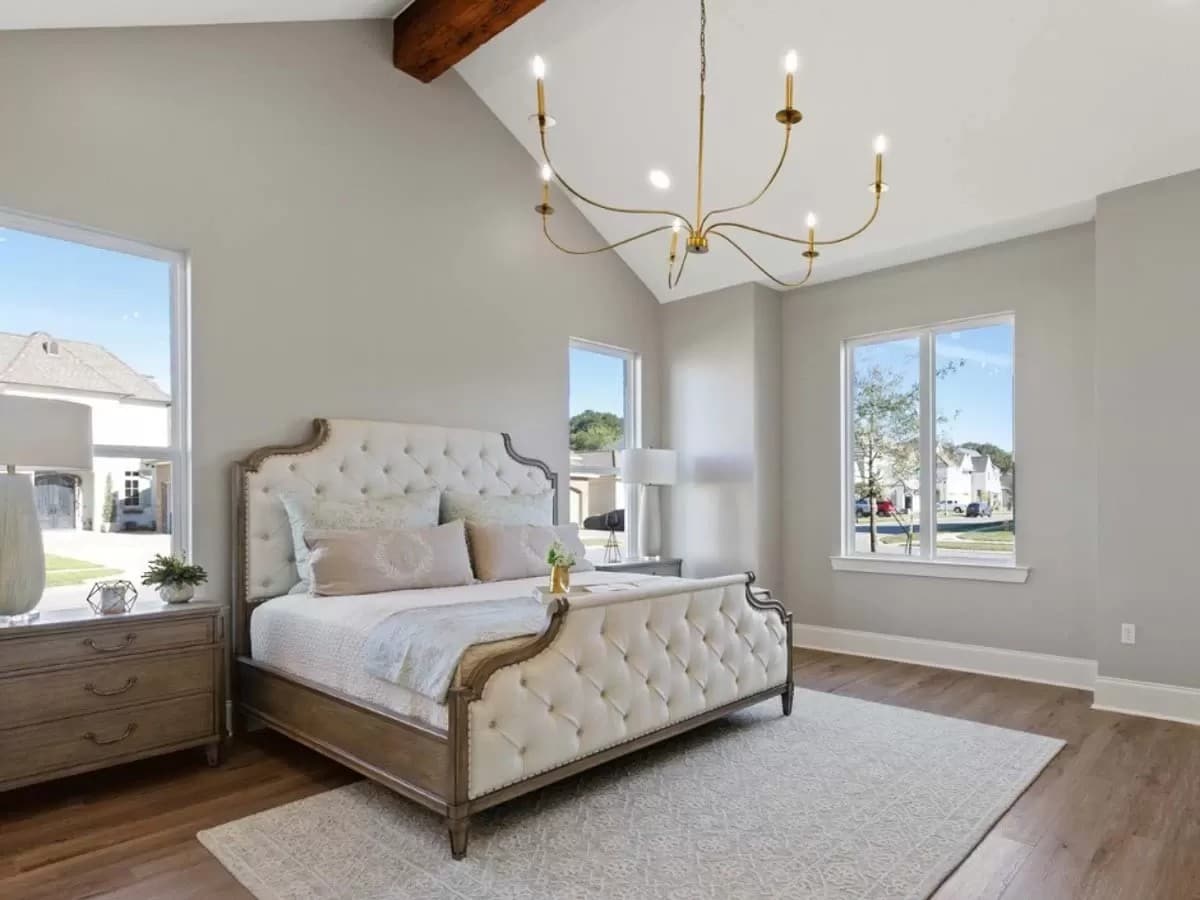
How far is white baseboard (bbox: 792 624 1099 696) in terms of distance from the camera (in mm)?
4465

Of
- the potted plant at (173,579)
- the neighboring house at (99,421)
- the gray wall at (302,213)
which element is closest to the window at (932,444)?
the gray wall at (302,213)

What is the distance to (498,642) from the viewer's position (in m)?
2.51

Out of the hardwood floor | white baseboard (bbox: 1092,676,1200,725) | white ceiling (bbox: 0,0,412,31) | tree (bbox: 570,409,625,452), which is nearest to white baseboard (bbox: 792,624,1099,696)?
white baseboard (bbox: 1092,676,1200,725)

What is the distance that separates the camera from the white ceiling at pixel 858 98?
3410mm

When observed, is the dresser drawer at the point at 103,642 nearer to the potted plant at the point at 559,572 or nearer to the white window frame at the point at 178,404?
the white window frame at the point at 178,404

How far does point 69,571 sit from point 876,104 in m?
4.49

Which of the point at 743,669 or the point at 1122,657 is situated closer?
the point at 743,669

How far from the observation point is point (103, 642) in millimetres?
2838

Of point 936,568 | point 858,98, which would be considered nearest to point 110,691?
point 858,98

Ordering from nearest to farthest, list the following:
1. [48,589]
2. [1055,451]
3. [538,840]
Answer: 1. [538,840]
2. [48,589]
3. [1055,451]

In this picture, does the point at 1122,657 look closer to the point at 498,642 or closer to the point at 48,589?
the point at 498,642

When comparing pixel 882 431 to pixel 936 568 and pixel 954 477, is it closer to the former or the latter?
pixel 954 477

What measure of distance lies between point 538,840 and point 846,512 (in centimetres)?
380

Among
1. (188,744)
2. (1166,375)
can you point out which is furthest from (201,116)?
(1166,375)
